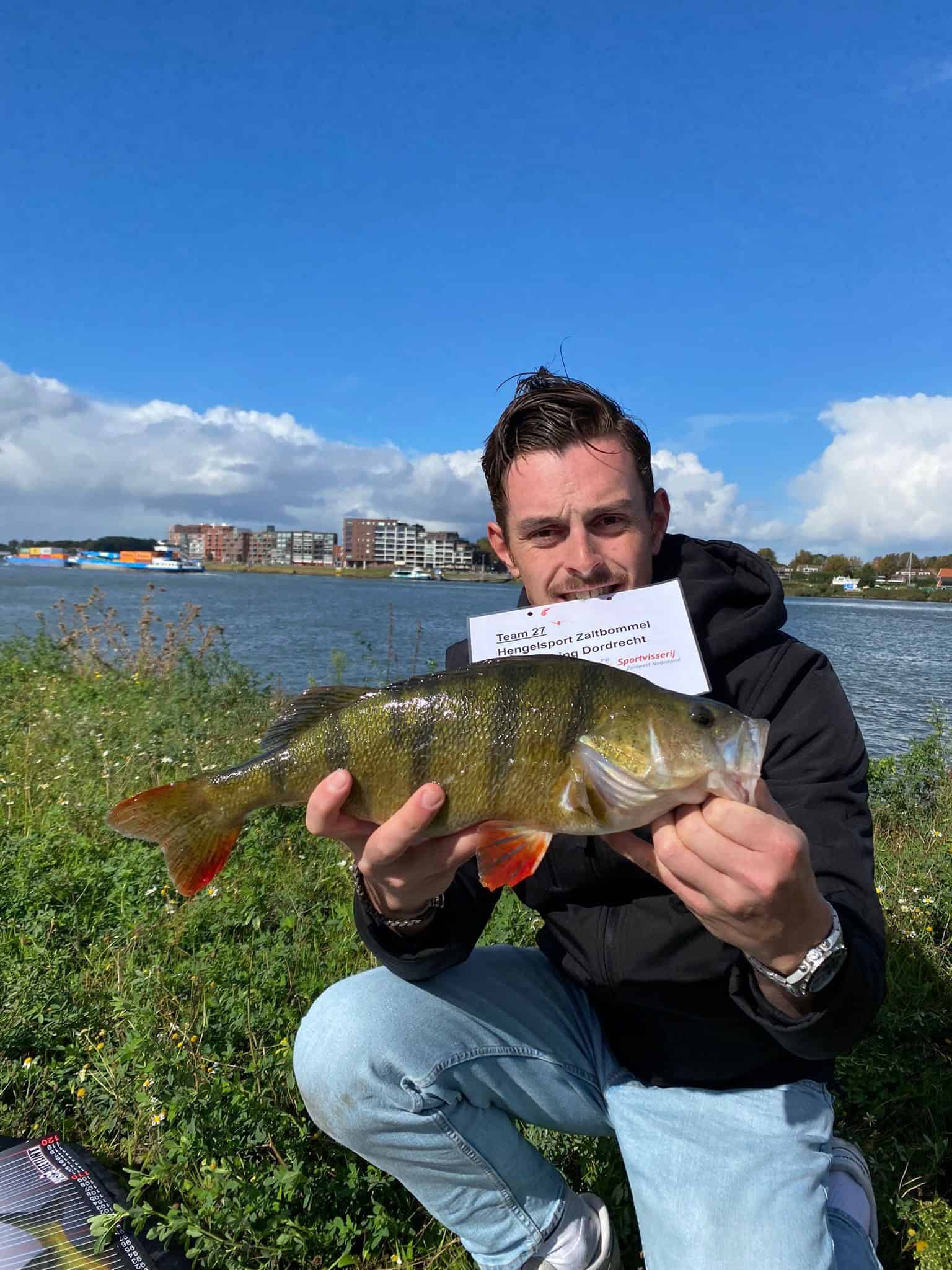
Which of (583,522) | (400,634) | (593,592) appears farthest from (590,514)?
(400,634)

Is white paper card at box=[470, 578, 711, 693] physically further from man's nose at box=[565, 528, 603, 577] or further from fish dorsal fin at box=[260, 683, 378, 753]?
fish dorsal fin at box=[260, 683, 378, 753]

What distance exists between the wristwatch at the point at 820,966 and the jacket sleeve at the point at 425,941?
3.28 feet

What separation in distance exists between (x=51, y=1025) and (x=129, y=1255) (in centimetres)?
104

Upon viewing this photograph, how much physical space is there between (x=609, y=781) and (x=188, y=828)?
1333mm

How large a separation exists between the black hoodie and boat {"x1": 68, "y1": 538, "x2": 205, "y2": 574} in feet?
287

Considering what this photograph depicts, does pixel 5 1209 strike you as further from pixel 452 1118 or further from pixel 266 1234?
pixel 452 1118

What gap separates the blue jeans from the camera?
212cm

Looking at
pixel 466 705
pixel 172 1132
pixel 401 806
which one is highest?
pixel 466 705

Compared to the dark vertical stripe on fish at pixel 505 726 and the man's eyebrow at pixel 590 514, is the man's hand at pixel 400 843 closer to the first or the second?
the dark vertical stripe on fish at pixel 505 726

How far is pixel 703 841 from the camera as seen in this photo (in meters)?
1.79

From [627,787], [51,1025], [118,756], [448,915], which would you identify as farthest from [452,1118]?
[118,756]

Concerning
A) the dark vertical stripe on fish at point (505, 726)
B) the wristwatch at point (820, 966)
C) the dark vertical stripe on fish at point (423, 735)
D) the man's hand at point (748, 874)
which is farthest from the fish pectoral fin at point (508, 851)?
the wristwatch at point (820, 966)

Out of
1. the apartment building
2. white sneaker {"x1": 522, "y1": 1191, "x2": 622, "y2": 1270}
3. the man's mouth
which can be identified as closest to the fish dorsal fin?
the man's mouth

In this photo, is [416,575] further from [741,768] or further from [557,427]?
[741,768]
